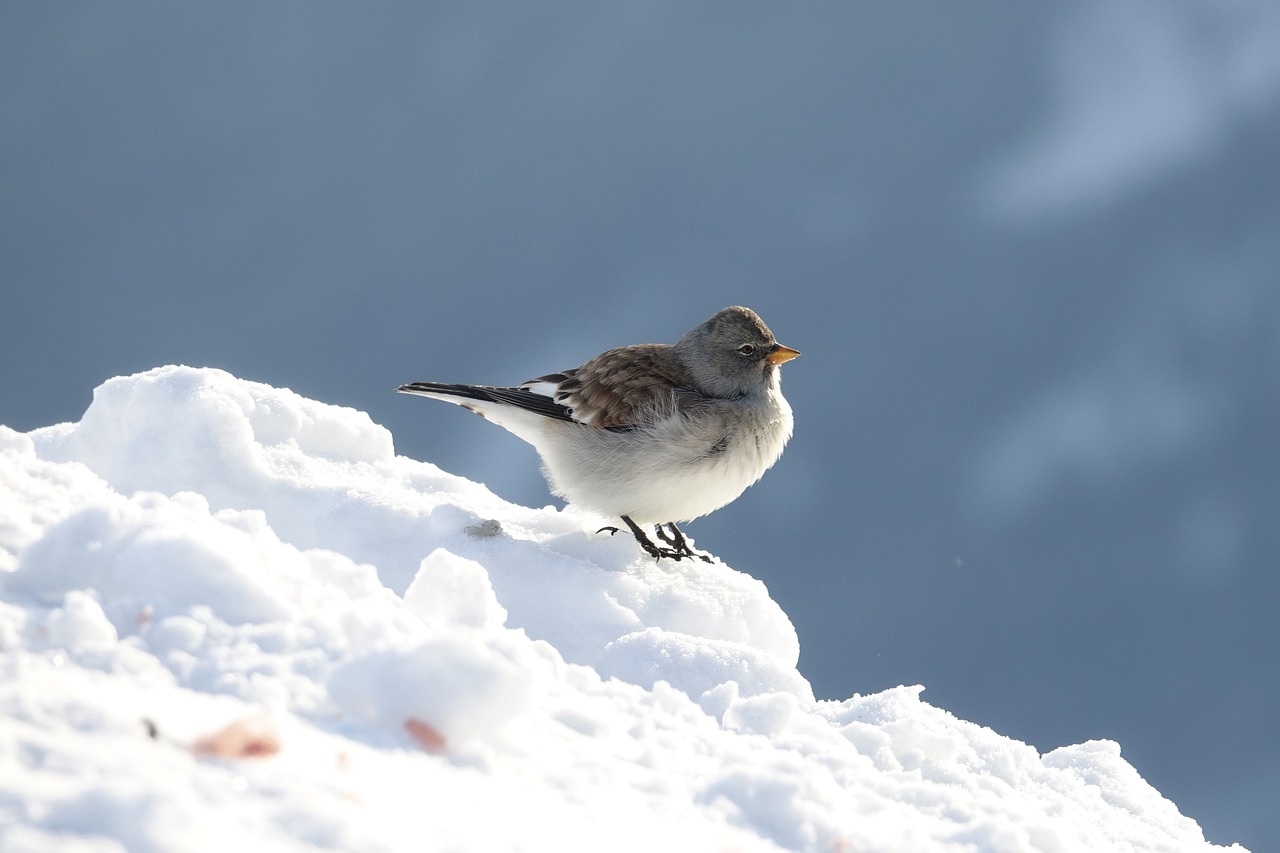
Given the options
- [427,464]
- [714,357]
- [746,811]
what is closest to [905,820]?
[746,811]

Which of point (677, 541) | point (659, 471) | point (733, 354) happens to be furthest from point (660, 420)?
point (677, 541)

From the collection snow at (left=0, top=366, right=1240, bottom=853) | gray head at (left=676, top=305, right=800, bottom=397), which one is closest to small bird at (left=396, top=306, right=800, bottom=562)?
gray head at (left=676, top=305, right=800, bottom=397)

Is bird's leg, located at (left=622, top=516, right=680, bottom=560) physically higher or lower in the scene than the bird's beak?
lower

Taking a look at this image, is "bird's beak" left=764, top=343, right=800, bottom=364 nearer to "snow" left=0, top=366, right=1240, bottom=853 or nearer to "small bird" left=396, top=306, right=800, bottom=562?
"small bird" left=396, top=306, right=800, bottom=562

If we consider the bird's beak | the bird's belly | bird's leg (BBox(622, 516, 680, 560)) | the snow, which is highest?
the bird's beak

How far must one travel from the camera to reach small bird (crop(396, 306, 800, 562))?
21.2 ft

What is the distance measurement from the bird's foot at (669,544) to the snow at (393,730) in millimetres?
1617

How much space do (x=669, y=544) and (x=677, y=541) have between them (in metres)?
0.05

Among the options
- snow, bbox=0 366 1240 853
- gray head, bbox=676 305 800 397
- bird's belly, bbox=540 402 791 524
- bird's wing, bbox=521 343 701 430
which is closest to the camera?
snow, bbox=0 366 1240 853

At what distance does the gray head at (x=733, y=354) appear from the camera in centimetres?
674

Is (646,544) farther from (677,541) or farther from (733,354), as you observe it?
(733,354)

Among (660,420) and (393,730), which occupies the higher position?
(660,420)

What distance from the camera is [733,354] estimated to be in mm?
6773

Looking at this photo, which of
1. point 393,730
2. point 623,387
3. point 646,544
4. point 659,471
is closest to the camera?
point 393,730
